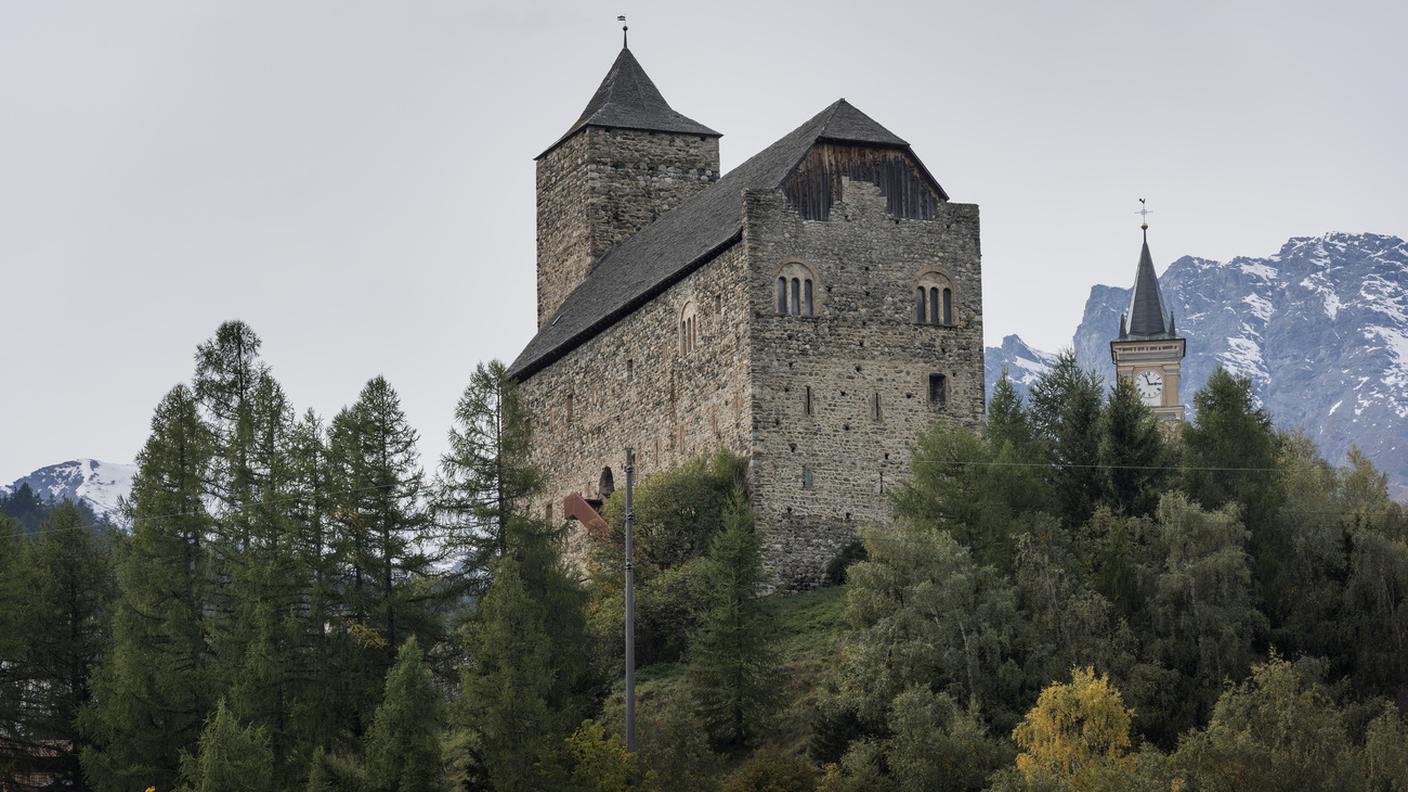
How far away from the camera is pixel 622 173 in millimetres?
90250

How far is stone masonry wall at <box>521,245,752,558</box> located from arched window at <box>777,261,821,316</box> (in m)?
1.09

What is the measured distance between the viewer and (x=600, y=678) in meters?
58.7

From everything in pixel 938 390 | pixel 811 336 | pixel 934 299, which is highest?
pixel 934 299

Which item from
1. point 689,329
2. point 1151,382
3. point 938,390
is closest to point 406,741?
point 689,329

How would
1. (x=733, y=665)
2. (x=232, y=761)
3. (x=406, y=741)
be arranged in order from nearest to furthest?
(x=406, y=741)
(x=232, y=761)
(x=733, y=665)

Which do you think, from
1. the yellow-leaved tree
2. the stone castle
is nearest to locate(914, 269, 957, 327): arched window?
the stone castle

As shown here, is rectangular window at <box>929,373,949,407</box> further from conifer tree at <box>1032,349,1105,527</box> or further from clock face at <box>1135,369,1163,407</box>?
clock face at <box>1135,369,1163,407</box>

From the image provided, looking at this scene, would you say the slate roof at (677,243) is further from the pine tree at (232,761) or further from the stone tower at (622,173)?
the pine tree at (232,761)

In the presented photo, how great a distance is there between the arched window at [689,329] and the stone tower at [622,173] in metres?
16.4

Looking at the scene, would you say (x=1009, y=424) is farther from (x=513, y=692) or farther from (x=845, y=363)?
(x=513, y=692)

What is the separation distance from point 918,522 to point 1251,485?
9.53 meters

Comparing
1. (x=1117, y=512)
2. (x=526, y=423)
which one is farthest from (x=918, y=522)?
(x=526, y=423)

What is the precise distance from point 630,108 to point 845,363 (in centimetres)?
2551

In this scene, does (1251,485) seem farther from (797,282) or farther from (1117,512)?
(797,282)
